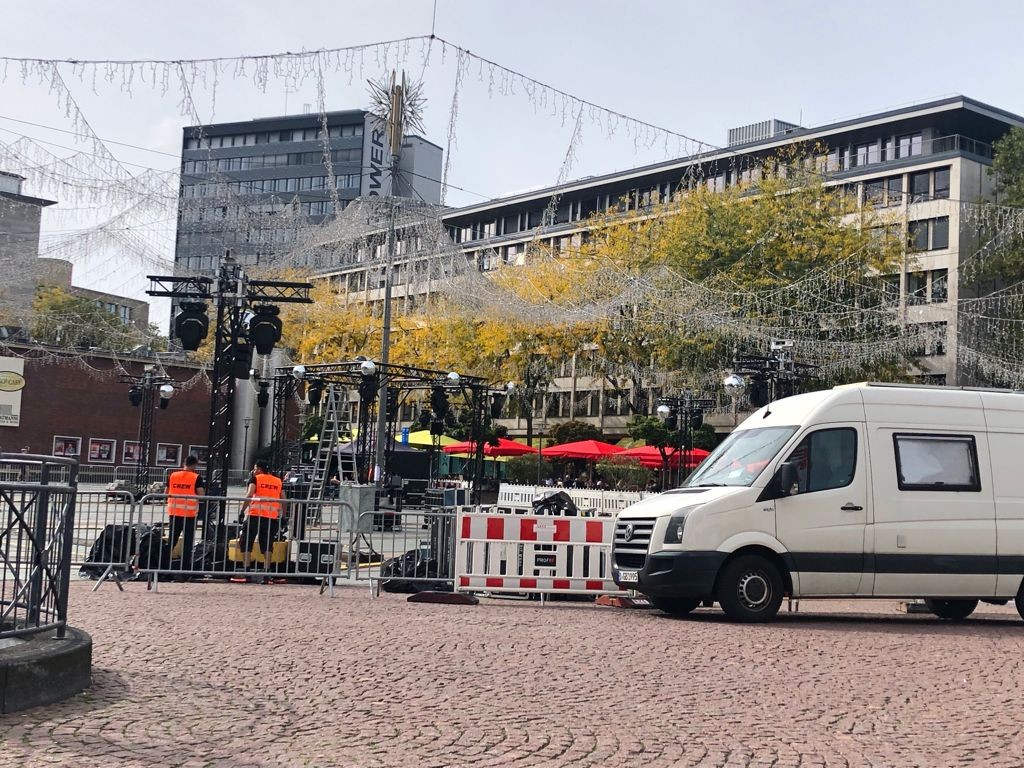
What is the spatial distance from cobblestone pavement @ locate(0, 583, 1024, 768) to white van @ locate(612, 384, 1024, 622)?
0.68 meters

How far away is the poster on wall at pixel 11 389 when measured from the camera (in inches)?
2231

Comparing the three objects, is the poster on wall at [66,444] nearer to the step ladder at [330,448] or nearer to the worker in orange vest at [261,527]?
the step ladder at [330,448]

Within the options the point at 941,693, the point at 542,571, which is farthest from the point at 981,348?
the point at 941,693

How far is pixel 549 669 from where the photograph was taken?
31.2 feet

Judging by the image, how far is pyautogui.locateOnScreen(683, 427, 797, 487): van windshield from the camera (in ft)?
47.0

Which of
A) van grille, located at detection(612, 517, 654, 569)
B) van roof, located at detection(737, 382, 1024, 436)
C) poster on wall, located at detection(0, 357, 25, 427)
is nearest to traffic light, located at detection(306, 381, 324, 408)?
van grille, located at detection(612, 517, 654, 569)

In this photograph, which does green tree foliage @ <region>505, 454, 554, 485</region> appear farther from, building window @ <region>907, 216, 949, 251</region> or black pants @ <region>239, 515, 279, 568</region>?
black pants @ <region>239, 515, 279, 568</region>

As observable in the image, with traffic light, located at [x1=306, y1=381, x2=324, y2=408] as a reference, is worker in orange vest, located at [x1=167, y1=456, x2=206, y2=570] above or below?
below

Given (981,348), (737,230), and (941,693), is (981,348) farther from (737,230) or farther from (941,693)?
(941,693)

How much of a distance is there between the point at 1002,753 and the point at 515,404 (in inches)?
2402

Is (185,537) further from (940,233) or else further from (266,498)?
(940,233)

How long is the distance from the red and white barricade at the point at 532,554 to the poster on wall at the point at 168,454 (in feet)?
161

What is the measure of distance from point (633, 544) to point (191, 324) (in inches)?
349

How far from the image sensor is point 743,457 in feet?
48.5
